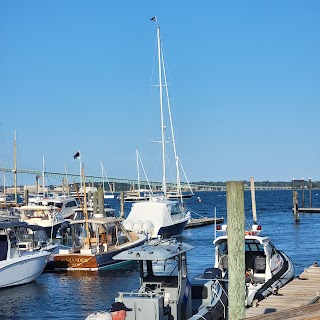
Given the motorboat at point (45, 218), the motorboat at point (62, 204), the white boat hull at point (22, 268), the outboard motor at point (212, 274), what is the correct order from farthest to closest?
the motorboat at point (62, 204)
the motorboat at point (45, 218)
the white boat hull at point (22, 268)
the outboard motor at point (212, 274)

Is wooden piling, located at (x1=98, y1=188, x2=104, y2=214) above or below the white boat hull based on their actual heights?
above

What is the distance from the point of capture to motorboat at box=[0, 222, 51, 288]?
28.0 meters

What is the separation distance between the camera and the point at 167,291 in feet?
54.6

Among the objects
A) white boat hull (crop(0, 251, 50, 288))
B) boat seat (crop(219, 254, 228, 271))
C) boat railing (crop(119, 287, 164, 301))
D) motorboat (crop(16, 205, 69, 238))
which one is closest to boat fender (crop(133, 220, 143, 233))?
motorboat (crop(16, 205, 69, 238))

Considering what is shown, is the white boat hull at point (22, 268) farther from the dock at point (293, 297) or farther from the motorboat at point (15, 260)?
the dock at point (293, 297)

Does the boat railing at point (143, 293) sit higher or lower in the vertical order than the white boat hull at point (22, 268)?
higher

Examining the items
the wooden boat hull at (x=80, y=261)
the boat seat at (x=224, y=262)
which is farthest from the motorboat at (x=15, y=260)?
the boat seat at (x=224, y=262)

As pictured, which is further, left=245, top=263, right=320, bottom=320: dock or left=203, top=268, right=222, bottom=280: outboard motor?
left=203, top=268, right=222, bottom=280: outboard motor

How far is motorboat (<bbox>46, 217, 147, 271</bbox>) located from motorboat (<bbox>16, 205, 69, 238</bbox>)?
36.4 ft

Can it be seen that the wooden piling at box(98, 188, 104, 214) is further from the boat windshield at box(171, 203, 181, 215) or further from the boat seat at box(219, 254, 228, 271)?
the boat seat at box(219, 254, 228, 271)

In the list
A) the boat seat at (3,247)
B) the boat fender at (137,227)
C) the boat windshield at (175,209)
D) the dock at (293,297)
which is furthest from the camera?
the boat windshield at (175,209)

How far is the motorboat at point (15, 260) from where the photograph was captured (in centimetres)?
2799

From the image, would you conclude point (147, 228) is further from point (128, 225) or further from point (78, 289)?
point (78, 289)

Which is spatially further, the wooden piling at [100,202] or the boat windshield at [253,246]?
the wooden piling at [100,202]
